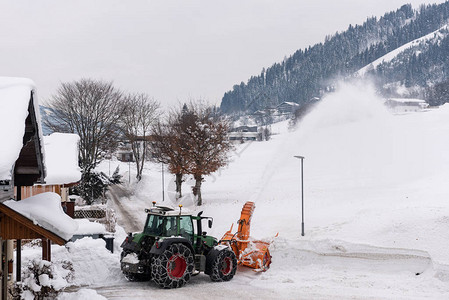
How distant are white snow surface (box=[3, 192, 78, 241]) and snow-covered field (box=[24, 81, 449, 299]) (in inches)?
184

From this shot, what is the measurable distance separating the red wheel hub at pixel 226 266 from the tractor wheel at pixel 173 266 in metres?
1.30

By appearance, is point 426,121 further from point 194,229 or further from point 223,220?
point 194,229

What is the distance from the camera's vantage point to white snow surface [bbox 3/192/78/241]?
28.0 feet

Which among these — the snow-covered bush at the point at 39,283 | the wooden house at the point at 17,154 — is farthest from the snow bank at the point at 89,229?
the wooden house at the point at 17,154

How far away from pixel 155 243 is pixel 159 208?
1.55 meters

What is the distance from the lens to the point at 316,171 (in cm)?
4806

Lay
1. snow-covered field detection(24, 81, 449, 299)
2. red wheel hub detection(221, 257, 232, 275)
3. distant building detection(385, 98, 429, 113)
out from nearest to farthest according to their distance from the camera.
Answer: snow-covered field detection(24, 81, 449, 299)
red wheel hub detection(221, 257, 232, 275)
distant building detection(385, 98, 429, 113)

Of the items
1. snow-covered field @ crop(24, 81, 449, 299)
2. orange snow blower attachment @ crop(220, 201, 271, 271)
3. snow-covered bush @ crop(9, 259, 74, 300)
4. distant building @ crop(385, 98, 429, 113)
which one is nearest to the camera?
snow-covered bush @ crop(9, 259, 74, 300)

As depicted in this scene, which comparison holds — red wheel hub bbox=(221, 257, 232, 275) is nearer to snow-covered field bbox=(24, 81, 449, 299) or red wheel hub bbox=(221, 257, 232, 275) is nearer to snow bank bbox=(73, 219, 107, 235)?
snow-covered field bbox=(24, 81, 449, 299)

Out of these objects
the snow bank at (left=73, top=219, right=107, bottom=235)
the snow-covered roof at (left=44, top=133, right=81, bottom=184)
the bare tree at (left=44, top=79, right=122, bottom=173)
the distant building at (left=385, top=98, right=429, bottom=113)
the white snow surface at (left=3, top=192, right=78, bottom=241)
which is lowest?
the snow bank at (left=73, top=219, right=107, bottom=235)

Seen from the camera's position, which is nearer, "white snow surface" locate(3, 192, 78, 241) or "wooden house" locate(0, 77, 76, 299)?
"wooden house" locate(0, 77, 76, 299)

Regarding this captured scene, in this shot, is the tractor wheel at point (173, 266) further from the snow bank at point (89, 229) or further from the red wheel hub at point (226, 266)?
the snow bank at point (89, 229)

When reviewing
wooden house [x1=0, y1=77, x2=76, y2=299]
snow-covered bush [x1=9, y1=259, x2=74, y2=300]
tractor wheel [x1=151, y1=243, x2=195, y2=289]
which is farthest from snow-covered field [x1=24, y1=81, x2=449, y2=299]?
wooden house [x1=0, y1=77, x2=76, y2=299]

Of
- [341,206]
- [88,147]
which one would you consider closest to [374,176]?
[341,206]
